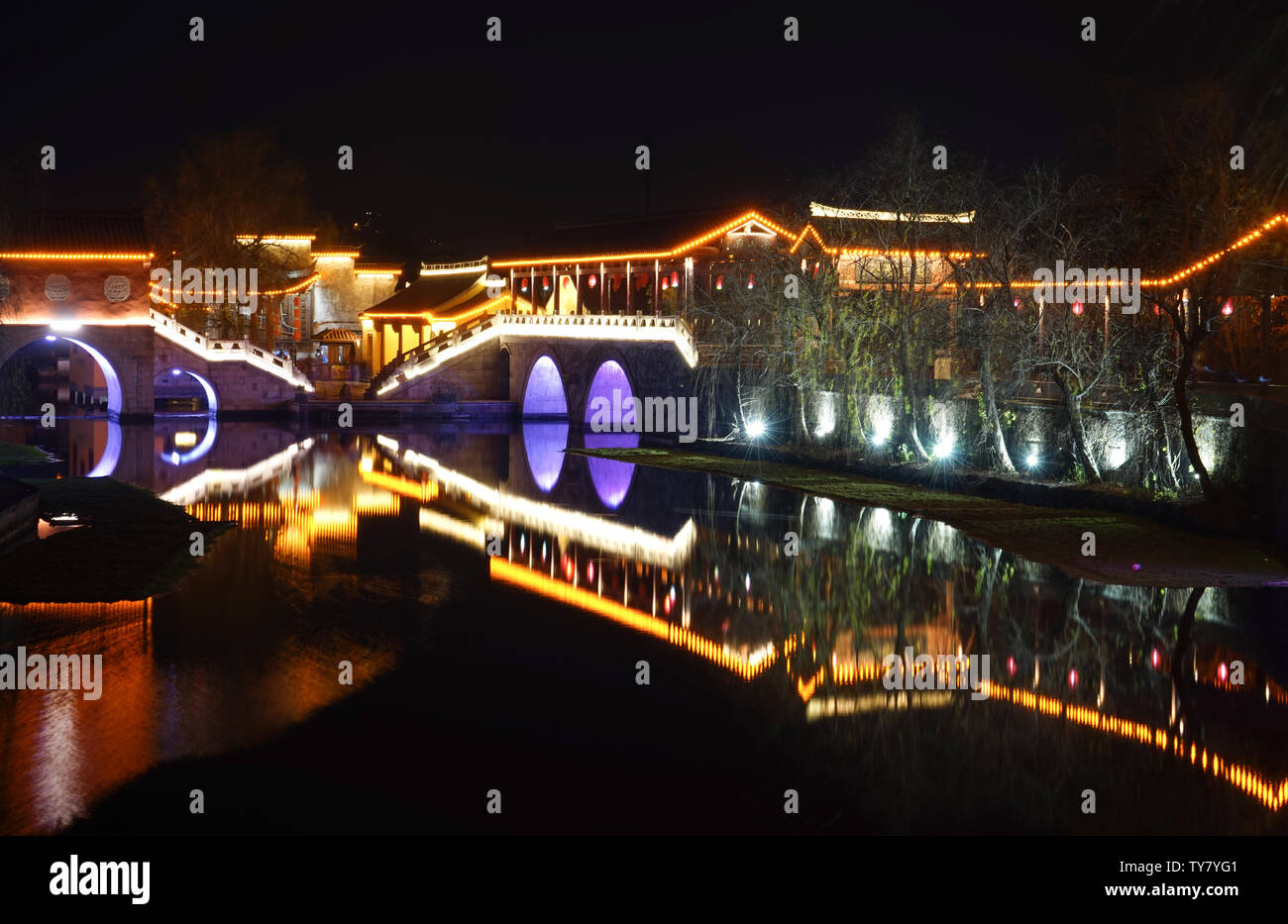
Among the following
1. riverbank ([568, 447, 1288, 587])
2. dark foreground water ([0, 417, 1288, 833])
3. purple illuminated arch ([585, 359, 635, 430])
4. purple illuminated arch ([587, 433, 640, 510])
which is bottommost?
dark foreground water ([0, 417, 1288, 833])

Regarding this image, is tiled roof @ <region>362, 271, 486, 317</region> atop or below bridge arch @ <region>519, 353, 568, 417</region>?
atop

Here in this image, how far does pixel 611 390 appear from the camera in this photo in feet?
157

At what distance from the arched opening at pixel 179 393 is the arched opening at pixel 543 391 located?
13164mm

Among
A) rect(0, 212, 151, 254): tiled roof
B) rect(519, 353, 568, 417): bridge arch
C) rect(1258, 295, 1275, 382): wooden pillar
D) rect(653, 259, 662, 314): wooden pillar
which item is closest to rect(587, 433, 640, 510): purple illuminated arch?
rect(653, 259, 662, 314): wooden pillar

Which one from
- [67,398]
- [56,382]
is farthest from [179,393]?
[56,382]

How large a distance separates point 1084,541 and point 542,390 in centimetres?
3477

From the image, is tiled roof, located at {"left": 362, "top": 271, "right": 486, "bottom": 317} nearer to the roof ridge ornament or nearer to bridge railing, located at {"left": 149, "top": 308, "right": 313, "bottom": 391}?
bridge railing, located at {"left": 149, "top": 308, "right": 313, "bottom": 391}

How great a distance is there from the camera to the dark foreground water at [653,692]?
9.28 meters

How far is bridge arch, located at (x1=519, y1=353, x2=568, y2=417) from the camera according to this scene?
51438 mm

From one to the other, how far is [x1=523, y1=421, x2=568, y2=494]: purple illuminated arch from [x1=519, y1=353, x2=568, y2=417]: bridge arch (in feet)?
2.20

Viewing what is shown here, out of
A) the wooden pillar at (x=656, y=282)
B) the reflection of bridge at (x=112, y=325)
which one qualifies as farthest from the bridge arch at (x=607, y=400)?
the reflection of bridge at (x=112, y=325)

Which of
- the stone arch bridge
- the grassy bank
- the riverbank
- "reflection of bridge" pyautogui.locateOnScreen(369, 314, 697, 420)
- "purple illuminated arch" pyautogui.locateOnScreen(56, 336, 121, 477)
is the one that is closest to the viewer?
the grassy bank

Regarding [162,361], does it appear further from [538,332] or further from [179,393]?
[538,332]

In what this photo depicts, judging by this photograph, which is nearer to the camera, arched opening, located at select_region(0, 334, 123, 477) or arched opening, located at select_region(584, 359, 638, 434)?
arched opening, located at select_region(0, 334, 123, 477)
